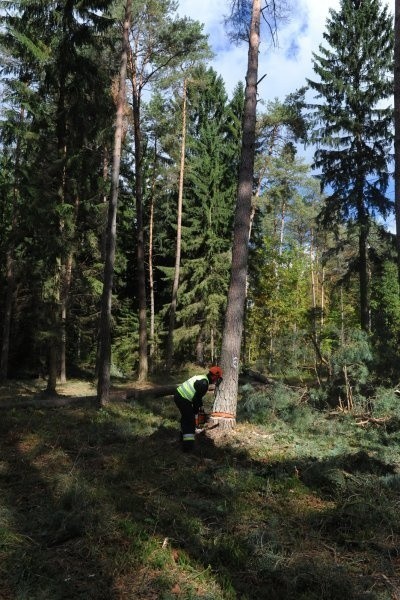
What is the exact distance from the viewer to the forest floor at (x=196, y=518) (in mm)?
4102

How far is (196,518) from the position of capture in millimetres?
5316

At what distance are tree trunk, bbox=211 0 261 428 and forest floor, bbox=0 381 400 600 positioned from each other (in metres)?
0.63

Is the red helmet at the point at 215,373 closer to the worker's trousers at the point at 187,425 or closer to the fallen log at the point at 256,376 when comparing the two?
the worker's trousers at the point at 187,425

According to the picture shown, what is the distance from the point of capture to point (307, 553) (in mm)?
4582

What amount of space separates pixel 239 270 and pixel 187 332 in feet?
52.4

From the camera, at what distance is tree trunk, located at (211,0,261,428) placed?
28.8ft

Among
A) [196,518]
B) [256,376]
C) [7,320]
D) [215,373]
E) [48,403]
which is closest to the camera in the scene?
[196,518]

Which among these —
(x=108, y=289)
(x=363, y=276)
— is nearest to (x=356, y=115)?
(x=363, y=276)

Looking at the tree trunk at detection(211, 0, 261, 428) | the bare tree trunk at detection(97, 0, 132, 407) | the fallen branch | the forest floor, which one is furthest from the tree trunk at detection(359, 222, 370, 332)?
the tree trunk at detection(211, 0, 261, 428)

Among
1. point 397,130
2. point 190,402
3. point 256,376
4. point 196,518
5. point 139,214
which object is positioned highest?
point 139,214

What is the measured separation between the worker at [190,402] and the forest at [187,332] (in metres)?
0.31

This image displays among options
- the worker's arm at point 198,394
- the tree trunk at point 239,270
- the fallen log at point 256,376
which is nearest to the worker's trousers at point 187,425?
the worker's arm at point 198,394

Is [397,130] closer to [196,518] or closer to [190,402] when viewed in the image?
[190,402]

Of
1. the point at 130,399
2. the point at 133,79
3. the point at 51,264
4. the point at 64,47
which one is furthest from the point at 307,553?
the point at 133,79
